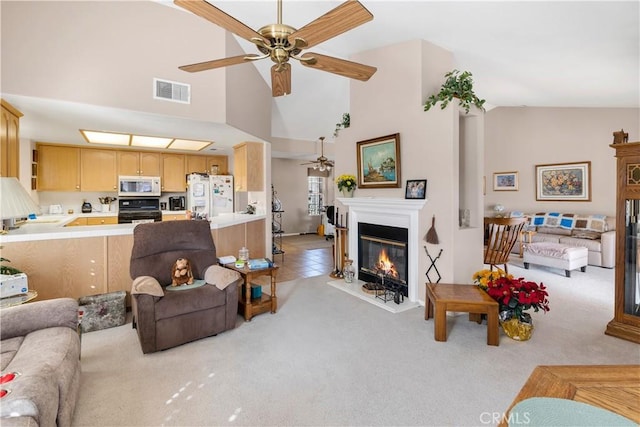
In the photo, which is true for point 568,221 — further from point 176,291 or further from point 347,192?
point 176,291

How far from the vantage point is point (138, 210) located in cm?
570

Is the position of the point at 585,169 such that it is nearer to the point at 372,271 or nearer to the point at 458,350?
the point at 372,271

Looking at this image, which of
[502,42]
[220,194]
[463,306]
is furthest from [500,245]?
[220,194]

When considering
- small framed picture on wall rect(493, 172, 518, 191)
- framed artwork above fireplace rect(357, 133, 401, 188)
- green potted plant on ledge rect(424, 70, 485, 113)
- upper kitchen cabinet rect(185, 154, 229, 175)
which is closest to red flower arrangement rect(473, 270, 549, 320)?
framed artwork above fireplace rect(357, 133, 401, 188)

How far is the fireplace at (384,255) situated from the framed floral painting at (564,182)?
4.68 m

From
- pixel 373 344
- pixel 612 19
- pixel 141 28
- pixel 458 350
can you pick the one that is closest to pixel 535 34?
pixel 612 19

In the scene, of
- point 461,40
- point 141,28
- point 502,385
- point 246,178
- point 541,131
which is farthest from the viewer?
point 541,131

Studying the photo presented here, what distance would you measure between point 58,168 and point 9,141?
2564mm

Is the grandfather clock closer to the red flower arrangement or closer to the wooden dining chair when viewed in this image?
the red flower arrangement

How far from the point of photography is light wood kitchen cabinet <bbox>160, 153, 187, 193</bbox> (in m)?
5.95

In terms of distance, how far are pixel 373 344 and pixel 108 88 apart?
3602 mm

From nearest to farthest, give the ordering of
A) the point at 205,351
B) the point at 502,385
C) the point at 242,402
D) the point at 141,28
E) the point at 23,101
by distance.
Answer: the point at 242,402, the point at 502,385, the point at 205,351, the point at 23,101, the point at 141,28

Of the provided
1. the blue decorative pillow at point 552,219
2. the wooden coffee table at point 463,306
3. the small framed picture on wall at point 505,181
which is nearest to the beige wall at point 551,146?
the small framed picture on wall at point 505,181

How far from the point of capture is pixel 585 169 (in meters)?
5.76
